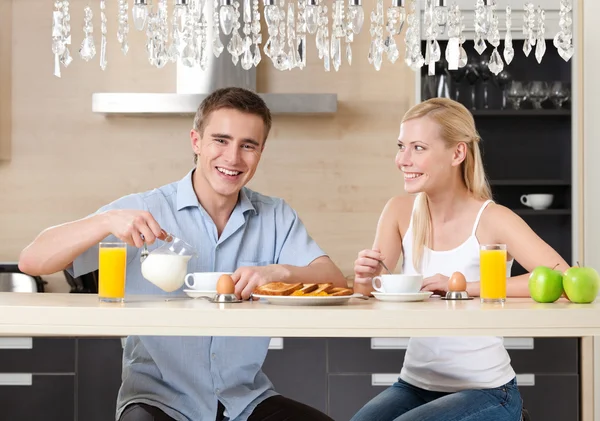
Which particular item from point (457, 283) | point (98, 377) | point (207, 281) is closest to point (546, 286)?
point (457, 283)

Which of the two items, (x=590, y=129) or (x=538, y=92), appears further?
(x=538, y=92)

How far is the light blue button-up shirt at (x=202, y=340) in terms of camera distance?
206cm

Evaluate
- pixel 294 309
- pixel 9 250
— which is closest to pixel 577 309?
pixel 294 309

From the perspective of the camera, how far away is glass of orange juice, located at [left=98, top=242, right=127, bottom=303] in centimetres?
174

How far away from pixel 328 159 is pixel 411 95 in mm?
513

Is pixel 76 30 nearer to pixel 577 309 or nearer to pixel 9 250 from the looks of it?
pixel 9 250

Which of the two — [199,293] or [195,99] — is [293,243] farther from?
[195,99]

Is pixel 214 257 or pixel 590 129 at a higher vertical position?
Result: pixel 590 129

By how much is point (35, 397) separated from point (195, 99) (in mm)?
1440

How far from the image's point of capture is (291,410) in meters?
2.10

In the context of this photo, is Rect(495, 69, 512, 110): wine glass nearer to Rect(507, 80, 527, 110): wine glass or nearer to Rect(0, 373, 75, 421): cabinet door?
Rect(507, 80, 527, 110): wine glass

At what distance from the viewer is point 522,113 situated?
391 cm

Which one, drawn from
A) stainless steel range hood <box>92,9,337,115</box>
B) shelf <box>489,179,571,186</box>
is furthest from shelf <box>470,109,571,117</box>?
stainless steel range hood <box>92,9,337,115</box>

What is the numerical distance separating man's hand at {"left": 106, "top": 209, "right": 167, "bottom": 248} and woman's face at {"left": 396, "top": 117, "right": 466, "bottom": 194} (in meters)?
0.83
